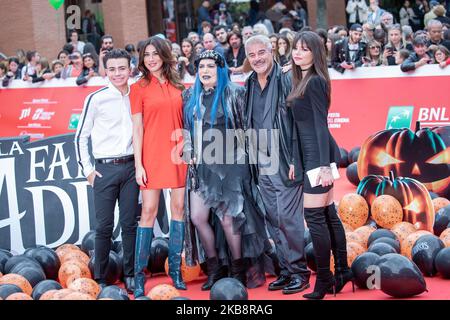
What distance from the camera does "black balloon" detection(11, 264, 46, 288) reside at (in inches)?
283

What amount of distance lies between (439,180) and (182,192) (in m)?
3.83

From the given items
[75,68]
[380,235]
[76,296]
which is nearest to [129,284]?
[76,296]

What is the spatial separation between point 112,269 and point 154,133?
1.23 meters

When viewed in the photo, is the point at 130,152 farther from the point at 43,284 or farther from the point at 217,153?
the point at 43,284

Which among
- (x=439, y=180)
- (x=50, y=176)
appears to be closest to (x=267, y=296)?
(x=50, y=176)

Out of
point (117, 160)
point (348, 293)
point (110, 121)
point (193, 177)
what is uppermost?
point (110, 121)

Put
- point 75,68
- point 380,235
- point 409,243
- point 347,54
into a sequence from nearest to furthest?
point 409,243 → point 380,235 → point 347,54 → point 75,68

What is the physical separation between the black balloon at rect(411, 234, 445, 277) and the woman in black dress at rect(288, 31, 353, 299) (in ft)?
3.05

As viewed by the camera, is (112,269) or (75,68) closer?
(112,269)

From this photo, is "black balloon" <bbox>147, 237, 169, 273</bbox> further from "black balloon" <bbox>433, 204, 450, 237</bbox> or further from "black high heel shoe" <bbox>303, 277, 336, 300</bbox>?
"black balloon" <bbox>433, 204, 450, 237</bbox>

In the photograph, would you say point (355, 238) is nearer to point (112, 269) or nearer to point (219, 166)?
point (219, 166)

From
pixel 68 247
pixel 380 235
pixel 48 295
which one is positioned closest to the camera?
pixel 48 295

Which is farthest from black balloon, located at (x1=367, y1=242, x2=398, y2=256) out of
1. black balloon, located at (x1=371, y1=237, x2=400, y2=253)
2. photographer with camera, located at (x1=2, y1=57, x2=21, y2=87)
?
photographer with camera, located at (x1=2, y1=57, x2=21, y2=87)

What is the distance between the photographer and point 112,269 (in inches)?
288
